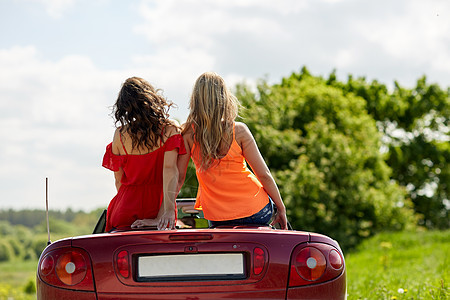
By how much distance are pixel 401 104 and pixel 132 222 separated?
38.5 m

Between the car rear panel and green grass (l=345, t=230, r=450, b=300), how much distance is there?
3094mm

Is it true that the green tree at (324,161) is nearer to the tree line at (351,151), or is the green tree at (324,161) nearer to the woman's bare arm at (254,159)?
the tree line at (351,151)

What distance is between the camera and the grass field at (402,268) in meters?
6.88

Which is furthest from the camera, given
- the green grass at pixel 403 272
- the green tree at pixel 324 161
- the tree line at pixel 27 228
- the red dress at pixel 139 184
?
the tree line at pixel 27 228

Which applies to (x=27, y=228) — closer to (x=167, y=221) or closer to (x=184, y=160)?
(x=184, y=160)

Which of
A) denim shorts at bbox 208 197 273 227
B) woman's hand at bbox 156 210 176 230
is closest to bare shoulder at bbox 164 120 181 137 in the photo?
woman's hand at bbox 156 210 176 230

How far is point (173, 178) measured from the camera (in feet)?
13.8

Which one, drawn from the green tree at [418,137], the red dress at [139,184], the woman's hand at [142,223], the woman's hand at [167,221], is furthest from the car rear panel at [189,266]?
the green tree at [418,137]

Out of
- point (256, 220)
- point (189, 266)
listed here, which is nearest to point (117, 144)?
point (256, 220)

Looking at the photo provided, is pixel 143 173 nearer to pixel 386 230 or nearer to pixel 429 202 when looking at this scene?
pixel 386 230

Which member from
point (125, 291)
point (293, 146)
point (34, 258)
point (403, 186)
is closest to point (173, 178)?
point (125, 291)

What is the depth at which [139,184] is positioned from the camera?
4434 millimetres

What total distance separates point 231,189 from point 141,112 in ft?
2.78

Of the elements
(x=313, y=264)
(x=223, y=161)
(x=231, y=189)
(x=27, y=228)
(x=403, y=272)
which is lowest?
(x=27, y=228)
